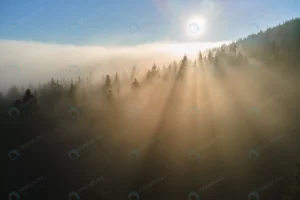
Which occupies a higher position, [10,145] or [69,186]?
[10,145]

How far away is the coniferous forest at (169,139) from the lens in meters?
49.5

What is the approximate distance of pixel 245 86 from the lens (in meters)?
82.3

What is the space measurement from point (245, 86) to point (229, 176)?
4339cm

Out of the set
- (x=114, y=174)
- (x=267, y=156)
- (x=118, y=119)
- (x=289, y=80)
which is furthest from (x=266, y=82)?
(x=114, y=174)

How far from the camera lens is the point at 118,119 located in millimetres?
73938

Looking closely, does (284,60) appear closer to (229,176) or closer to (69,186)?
(229,176)

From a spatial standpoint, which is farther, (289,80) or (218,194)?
(289,80)

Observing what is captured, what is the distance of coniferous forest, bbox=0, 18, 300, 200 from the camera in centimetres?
4953

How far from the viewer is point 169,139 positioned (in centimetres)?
6228

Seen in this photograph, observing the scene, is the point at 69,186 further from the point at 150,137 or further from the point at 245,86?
the point at 245,86

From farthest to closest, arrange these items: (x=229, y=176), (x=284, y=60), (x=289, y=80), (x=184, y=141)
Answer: (x=284, y=60) → (x=289, y=80) → (x=184, y=141) → (x=229, y=176)

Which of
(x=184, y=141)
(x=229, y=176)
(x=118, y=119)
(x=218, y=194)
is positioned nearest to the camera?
(x=218, y=194)

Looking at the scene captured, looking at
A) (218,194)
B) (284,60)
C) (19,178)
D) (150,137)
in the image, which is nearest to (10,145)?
(19,178)

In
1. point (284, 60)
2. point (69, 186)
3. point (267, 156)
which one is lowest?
point (69, 186)
